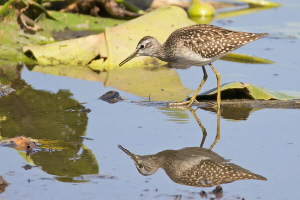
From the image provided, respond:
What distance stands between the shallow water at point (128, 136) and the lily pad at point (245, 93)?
23cm

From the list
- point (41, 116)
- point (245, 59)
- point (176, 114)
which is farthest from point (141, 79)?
point (41, 116)

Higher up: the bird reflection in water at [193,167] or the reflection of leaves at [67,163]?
the bird reflection in water at [193,167]

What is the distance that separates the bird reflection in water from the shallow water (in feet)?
0.27

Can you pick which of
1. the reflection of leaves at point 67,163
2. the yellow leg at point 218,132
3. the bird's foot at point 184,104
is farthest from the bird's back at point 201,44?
the reflection of leaves at point 67,163

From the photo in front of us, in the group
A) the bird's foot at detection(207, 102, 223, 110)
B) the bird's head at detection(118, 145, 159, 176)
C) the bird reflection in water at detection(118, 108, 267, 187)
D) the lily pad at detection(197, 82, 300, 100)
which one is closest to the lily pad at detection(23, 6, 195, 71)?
the lily pad at detection(197, 82, 300, 100)

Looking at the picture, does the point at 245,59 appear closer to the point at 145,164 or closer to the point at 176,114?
the point at 176,114

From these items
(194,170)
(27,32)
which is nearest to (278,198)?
(194,170)

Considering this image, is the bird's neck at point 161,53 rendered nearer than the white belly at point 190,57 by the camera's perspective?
No

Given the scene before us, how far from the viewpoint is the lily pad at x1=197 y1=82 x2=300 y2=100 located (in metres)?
8.43

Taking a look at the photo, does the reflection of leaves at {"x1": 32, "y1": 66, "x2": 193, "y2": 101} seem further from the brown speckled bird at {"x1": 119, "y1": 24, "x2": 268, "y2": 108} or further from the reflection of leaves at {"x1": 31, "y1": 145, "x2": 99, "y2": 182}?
the reflection of leaves at {"x1": 31, "y1": 145, "x2": 99, "y2": 182}

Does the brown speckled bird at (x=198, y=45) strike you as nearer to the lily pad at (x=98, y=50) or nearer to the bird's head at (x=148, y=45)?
the bird's head at (x=148, y=45)

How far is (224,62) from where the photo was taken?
11.0 meters

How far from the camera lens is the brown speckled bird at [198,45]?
8734mm

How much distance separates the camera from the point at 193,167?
20.9 ft
